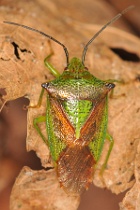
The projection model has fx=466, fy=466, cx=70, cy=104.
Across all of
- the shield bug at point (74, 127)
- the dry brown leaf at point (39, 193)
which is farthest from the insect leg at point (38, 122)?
the dry brown leaf at point (39, 193)

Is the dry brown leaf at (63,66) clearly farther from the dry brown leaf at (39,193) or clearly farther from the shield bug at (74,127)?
the shield bug at (74,127)

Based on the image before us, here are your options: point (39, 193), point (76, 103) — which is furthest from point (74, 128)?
point (39, 193)

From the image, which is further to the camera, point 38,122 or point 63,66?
point 63,66

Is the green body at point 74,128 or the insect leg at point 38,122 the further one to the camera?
the insect leg at point 38,122

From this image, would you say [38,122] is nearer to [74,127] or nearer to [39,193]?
[74,127]

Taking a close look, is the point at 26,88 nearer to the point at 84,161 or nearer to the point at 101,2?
the point at 84,161

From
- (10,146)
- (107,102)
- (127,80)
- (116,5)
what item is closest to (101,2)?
(116,5)
